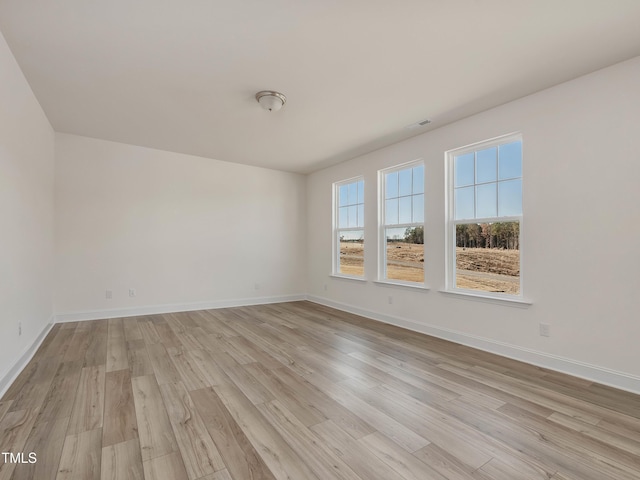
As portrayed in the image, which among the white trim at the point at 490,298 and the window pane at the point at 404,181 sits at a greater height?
the window pane at the point at 404,181

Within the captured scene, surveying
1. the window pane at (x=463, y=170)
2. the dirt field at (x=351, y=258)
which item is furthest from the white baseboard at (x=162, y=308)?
the window pane at (x=463, y=170)

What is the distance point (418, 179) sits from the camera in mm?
4293

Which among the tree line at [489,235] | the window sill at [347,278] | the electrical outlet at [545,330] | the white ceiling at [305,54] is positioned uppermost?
the white ceiling at [305,54]

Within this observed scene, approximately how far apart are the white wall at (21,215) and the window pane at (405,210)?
13.8 feet

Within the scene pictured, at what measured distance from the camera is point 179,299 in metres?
5.13

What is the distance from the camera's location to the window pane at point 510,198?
3178 mm

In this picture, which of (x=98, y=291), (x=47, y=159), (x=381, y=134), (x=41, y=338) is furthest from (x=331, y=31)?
(x=98, y=291)

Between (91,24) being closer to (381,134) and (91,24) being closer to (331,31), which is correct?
(331,31)

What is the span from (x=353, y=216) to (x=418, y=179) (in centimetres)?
149

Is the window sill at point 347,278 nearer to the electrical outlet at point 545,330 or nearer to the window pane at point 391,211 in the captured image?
the window pane at point 391,211

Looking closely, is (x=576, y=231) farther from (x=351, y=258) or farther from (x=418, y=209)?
(x=351, y=258)

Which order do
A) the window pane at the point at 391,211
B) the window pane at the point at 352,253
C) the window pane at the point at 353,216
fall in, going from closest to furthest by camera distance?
1. the window pane at the point at 391,211
2. the window pane at the point at 352,253
3. the window pane at the point at 353,216

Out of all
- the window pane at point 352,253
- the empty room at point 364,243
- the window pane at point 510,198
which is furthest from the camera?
the window pane at point 352,253

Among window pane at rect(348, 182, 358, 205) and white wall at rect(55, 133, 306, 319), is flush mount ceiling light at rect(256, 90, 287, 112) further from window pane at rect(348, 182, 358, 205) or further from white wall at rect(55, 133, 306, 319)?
white wall at rect(55, 133, 306, 319)
